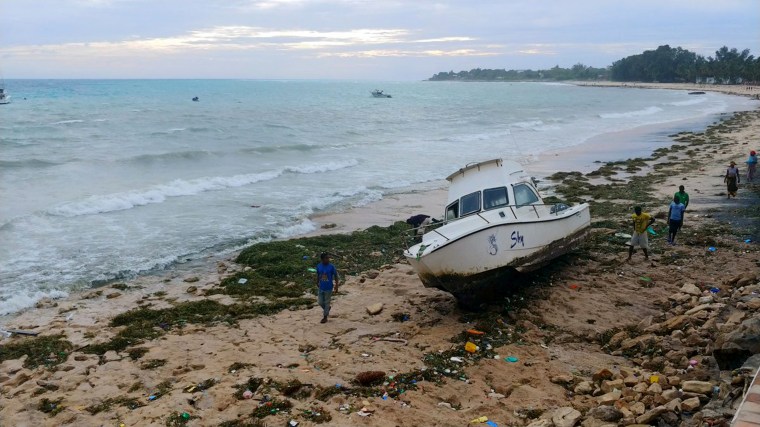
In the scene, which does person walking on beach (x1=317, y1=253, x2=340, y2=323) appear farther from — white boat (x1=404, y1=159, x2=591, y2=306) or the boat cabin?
the boat cabin

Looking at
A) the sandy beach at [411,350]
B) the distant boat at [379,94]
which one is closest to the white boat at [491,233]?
the sandy beach at [411,350]

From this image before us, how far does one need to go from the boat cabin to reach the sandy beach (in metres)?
1.70

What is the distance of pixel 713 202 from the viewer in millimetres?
17906

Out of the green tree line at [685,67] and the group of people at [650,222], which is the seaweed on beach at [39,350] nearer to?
the group of people at [650,222]

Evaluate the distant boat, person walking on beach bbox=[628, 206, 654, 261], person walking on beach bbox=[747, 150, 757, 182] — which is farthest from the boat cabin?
the distant boat

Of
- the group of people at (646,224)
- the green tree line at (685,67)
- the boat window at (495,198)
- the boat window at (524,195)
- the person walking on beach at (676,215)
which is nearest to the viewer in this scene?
the boat window at (495,198)

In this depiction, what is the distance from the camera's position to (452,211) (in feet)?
39.9

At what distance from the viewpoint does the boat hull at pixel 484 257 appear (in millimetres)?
9812

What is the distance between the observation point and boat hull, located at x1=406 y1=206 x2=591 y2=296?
981 centimetres

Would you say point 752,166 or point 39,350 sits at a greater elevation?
point 752,166

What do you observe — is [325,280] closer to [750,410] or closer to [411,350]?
[411,350]

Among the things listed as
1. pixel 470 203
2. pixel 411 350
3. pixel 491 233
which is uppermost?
pixel 470 203

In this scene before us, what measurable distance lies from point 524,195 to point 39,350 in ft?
31.7

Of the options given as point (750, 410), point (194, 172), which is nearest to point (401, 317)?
point (750, 410)
